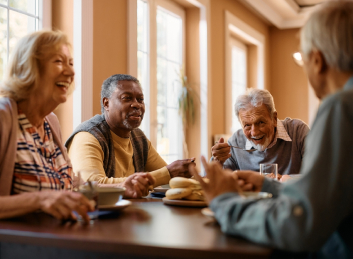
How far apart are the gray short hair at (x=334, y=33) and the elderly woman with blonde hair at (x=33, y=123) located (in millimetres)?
857

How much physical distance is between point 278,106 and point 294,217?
6.30 meters

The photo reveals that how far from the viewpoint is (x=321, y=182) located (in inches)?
31.6

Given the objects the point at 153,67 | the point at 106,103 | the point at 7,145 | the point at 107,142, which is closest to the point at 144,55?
the point at 153,67

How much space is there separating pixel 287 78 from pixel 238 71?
1.17 meters

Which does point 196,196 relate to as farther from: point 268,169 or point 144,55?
point 144,55

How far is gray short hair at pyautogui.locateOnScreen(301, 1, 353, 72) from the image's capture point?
896mm

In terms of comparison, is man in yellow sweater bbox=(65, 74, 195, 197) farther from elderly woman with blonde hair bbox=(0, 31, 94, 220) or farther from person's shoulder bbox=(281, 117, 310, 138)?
person's shoulder bbox=(281, 117, 310, 138)

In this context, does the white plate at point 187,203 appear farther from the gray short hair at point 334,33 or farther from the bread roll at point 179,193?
the gray short hair at point 334,33

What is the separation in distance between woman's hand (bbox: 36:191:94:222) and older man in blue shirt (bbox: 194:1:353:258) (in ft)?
1.22

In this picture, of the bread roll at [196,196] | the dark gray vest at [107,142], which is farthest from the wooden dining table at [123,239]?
the dark gray vest at [107,142]

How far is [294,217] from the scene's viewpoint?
0.80 metres

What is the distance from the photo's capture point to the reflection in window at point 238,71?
5.89m

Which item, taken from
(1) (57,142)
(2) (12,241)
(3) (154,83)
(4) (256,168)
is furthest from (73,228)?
(3) (154,83)

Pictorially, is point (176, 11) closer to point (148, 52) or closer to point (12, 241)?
point (148, 52)
